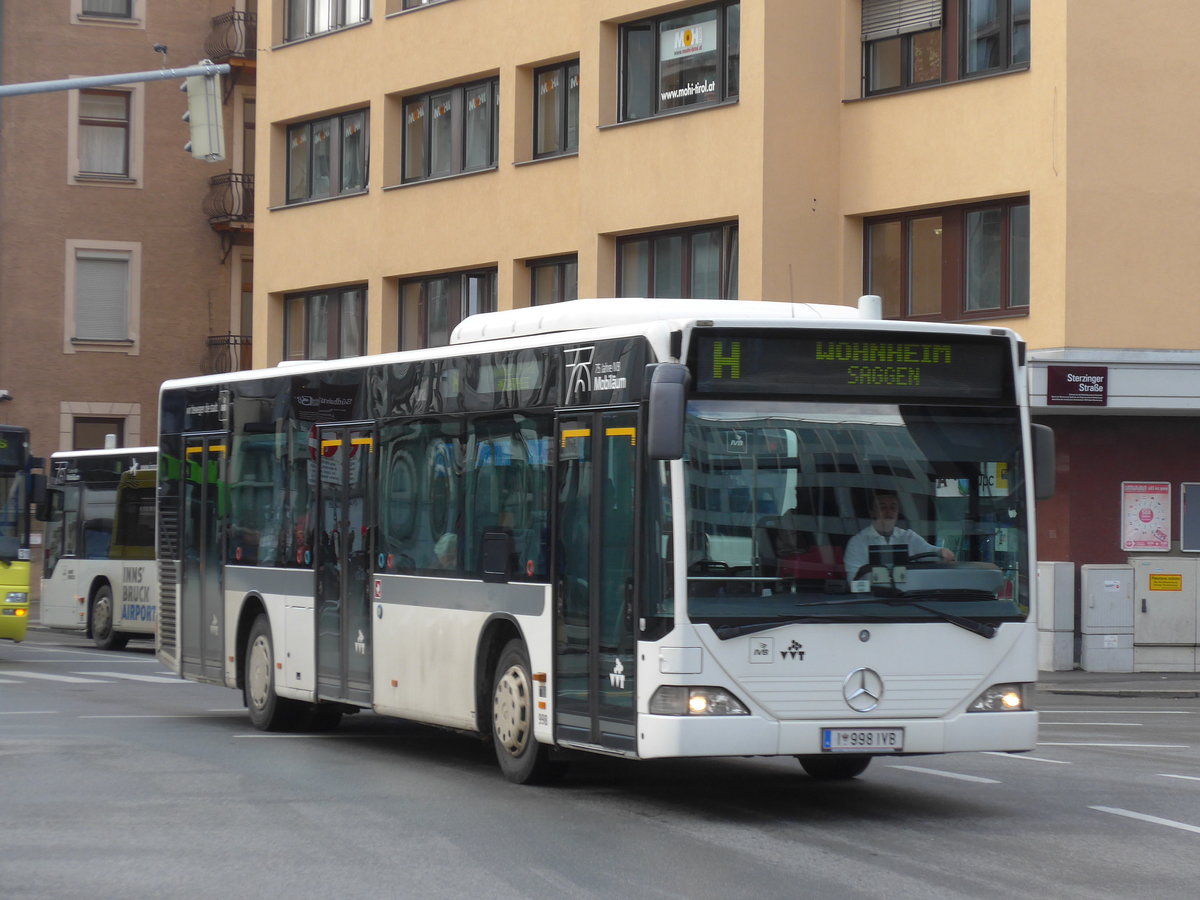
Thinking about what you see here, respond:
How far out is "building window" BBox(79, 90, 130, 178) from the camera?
4788 centimetres

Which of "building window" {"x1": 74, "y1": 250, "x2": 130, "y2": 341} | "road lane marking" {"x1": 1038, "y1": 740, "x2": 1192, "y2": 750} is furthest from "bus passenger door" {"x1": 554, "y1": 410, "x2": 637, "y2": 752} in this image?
"building window" {"x1": 74, "y1": 250, "x2": 130, "y2": 341}

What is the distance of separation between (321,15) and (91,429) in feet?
42.2

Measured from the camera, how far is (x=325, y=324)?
39.8 metres

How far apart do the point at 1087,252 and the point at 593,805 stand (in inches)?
650

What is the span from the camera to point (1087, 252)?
26562 mm

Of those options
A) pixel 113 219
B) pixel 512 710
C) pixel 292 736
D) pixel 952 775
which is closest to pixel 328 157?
pixel 113 219

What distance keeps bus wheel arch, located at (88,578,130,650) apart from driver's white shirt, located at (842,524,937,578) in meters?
21.9

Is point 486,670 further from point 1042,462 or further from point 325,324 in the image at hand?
point 325,324

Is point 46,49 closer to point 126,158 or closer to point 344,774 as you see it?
point 126,158

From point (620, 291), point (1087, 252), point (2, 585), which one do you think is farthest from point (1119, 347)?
point (2, 585)

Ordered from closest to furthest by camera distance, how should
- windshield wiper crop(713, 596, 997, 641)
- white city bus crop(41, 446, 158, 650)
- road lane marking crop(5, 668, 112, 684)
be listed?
windshield wiper crop(713, 596, 997, 641)
road lane marking crop(5, 668, 112, 684)
white city bus crop(41, 446, 158, 650)

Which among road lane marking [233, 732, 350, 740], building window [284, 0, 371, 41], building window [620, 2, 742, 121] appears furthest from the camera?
building window [284, 0, 371, 41]

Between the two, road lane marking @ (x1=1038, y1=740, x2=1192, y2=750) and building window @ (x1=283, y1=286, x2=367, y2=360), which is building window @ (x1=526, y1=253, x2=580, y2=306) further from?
road lane marking @ (x1=1038, y1=740, x2=1192, y2=750)

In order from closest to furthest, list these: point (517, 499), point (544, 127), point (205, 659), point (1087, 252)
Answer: point (517, 499), point (205, 659), point (1087, 252), point (544, 127)
